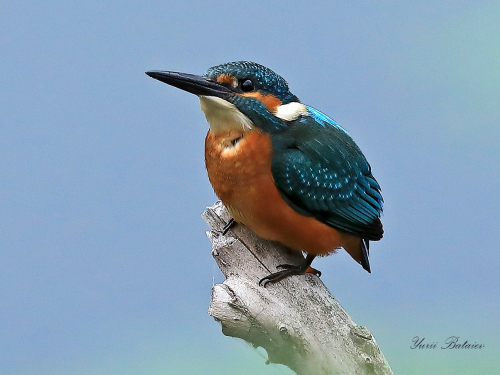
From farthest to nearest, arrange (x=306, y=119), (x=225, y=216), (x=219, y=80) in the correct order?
(x=225, y=216) → (x=306, y=119) → (x=219, y=80)

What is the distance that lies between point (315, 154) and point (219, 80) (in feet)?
1.89

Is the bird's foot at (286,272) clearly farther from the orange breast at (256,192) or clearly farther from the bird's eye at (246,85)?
the bird's eye at (246,85)

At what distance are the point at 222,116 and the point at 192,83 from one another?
22 cm

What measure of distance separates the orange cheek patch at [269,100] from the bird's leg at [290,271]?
Answer: 76 centimetres

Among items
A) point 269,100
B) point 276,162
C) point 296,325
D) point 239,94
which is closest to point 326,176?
point 276,162

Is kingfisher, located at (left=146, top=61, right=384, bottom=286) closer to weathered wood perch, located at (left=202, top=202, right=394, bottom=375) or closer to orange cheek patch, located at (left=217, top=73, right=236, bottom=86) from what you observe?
orange cheek patch, located at (left=217, top=73, right=236, bottom=86)

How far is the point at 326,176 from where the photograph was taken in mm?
3354

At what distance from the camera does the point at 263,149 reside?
3.23 meters

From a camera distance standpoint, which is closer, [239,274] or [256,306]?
[256,306]

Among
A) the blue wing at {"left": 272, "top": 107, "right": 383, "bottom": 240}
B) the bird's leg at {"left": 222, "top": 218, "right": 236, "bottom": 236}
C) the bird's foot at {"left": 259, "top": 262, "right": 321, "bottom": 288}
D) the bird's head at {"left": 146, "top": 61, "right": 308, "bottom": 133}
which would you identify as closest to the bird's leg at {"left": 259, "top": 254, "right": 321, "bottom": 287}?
the bird's foot at {"left": 259, "top": 262, "right": 321, "bottom": 288}

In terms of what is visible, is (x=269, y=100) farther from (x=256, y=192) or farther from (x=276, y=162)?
(x=256, y=192)

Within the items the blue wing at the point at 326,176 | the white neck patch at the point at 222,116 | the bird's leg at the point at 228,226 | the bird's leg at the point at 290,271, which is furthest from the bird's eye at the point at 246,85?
the bird's leg at the point at 290,271

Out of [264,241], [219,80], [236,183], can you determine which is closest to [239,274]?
[264,241]

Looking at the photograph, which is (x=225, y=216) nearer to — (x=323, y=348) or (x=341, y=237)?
(x=341, y=237)
